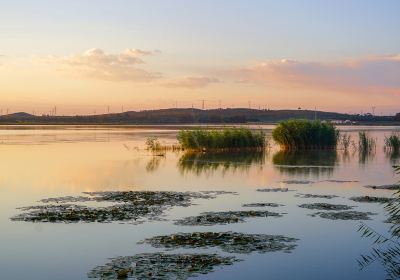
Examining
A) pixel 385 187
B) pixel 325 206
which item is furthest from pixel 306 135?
pixel 325 206

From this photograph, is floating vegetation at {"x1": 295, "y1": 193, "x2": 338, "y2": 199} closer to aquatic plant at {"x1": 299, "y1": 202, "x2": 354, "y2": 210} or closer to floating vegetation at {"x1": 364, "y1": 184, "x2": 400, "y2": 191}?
aquatic plant at {"x1": 299, "y1": 202, "x2": 354, "y2": 210}

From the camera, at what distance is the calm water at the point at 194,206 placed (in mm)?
11039

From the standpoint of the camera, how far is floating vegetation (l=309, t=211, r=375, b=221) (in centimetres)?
1548

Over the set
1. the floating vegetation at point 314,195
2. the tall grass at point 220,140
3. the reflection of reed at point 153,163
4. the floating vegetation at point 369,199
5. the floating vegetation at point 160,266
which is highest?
the tall grass at point 220,140

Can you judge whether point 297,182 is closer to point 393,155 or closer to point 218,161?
point 218,161

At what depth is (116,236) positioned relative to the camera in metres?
13.2

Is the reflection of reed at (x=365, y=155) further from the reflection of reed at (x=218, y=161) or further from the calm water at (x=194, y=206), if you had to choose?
the reflection of reed at (x=218, y=161)

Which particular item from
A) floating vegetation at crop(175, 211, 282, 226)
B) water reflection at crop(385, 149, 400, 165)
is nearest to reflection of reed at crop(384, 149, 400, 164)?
water reflection at crop(385, 149, 400, 165)

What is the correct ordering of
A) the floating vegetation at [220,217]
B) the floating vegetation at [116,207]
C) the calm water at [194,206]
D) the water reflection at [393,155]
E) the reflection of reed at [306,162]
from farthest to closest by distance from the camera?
1. the water reflection at [393,155]
2. the reflection of reed at [306,162]
3. the floating vegetation at [116,207]
4. the floating vegetation at [220,217]
5. the calm water at [194,206]

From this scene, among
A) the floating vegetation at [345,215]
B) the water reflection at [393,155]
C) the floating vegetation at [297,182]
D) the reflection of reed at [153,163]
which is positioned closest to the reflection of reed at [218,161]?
the reflection of reed at [153,163]

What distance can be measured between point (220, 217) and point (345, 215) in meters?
3.34

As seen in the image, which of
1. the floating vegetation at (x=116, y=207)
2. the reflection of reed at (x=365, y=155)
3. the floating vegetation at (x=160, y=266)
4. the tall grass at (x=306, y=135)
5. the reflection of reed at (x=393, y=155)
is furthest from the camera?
the tall grass at (x=306, y=135)

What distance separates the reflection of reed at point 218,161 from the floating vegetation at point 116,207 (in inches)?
299

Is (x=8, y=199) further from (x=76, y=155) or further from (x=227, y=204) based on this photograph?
(x=76, y=155)
